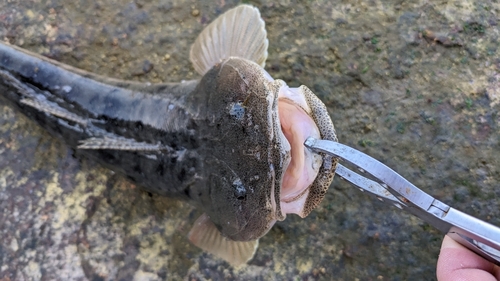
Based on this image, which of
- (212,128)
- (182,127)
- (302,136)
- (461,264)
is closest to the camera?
(461,264)

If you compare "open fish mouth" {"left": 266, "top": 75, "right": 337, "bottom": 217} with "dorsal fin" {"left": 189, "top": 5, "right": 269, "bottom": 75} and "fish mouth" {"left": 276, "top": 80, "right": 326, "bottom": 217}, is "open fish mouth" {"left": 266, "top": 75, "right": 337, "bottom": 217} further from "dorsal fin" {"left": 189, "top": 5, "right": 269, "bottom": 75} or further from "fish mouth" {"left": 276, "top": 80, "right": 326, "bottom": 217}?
"dorsal fin" {"left": 189, "top": 5, "right": 269, "bottom": 75}

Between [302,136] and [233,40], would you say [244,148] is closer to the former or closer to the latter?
[302,136]

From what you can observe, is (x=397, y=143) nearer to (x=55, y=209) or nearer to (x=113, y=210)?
(x=113, y=210)

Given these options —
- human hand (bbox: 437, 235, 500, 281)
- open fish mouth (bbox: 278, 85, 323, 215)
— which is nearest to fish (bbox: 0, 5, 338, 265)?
open fish mouth (bbox: 278, 85, 323, 215)

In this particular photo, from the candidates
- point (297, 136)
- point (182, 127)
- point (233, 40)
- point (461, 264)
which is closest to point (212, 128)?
point (182, 127)

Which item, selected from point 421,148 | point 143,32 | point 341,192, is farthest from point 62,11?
point 421,148

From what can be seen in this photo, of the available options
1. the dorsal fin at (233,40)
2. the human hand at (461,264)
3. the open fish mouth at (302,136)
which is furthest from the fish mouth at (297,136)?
the human hand at (461,264)
